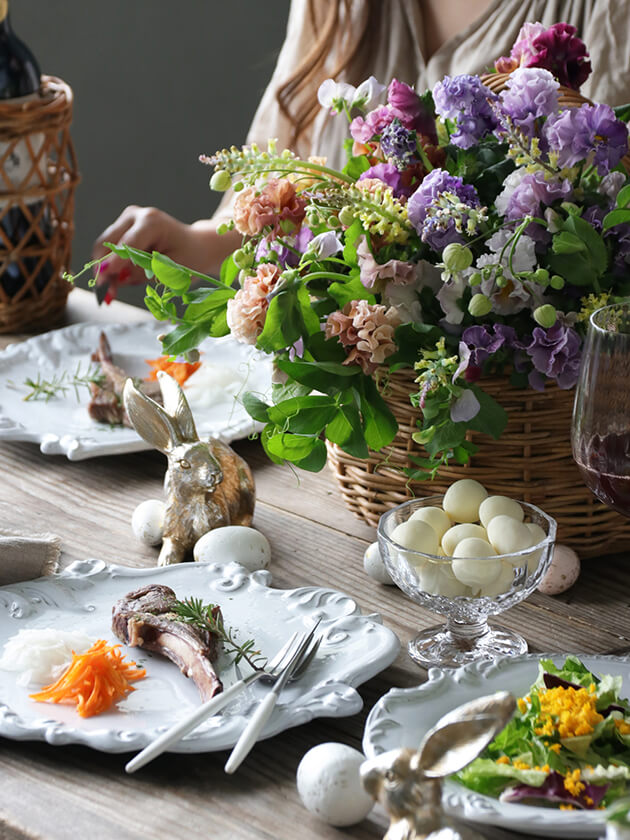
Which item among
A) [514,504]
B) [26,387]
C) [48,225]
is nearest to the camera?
[514,504]

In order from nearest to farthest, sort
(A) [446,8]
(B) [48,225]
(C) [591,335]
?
(C) [591,335] → (B) [48,225] → (A) [446,8]

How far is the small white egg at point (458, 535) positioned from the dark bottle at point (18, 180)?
1.11m

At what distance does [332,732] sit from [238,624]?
0.15 metres

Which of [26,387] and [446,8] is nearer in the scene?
[26,387]

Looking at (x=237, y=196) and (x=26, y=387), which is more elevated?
(x=237, y=196)

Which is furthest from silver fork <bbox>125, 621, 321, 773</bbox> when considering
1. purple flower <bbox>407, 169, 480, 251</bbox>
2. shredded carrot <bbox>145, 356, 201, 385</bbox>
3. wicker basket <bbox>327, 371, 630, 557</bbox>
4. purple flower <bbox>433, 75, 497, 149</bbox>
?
shredded carrot <bbox>145, 356, 201, 385</bbox>

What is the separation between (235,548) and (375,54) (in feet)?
4.33

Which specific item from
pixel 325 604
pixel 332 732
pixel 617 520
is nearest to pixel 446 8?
pixel 617 520

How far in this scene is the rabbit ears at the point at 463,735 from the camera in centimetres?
56

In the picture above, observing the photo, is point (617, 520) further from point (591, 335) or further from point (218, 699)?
point (218, 699)

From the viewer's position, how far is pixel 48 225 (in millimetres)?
1794

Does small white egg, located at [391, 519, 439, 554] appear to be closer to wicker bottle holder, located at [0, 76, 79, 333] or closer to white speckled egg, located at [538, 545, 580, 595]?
white speckled egg, located at [538, 545, 580, 595]

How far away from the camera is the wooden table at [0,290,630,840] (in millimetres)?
685

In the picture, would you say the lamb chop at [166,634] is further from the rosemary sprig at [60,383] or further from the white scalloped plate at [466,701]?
the rosemary sprig at [60,383]
